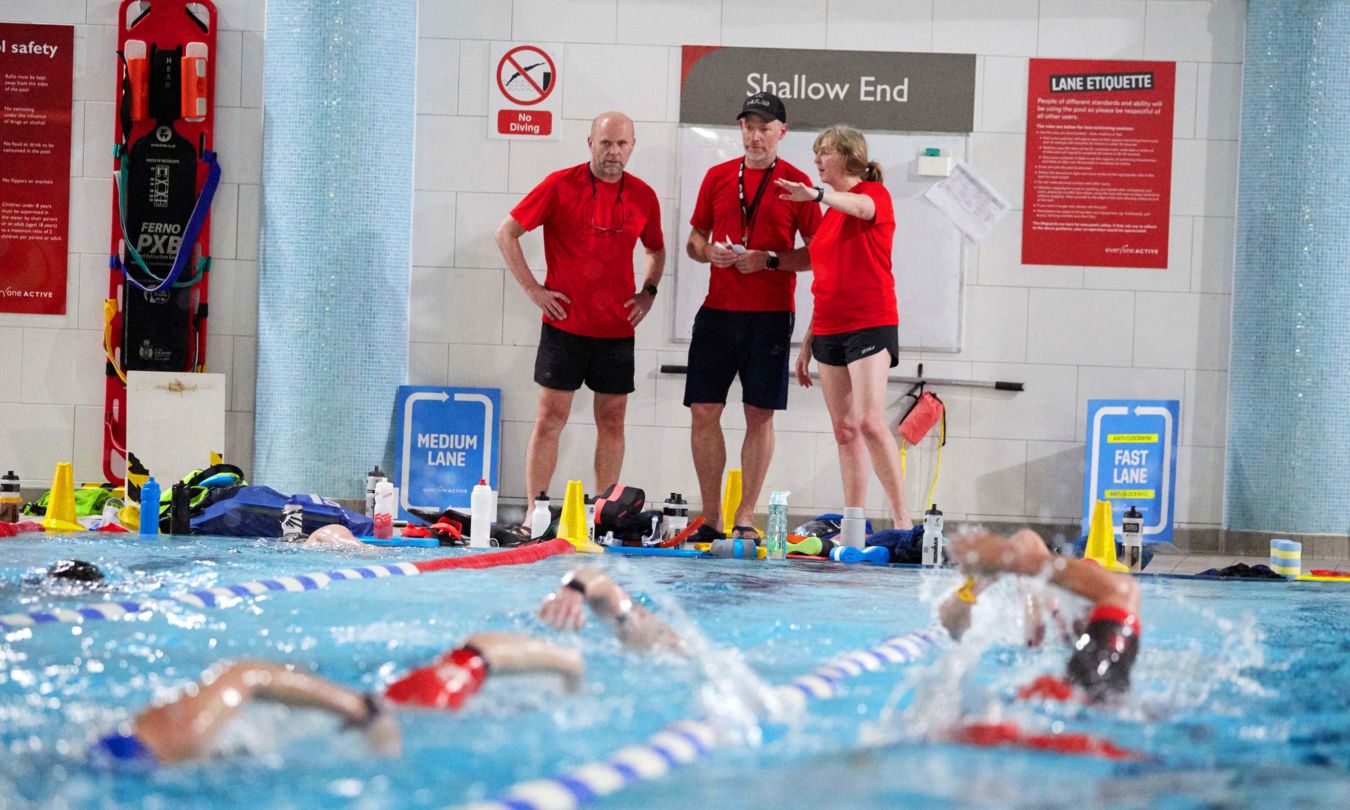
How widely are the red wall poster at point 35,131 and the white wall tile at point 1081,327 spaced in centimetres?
607

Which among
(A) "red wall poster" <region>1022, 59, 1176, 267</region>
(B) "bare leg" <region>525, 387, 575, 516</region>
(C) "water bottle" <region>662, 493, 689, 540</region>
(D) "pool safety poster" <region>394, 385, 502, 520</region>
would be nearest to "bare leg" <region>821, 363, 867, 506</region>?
(C) "water bottle" <region>662, 493, 689, 540</region>

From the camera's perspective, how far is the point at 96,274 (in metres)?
8.39

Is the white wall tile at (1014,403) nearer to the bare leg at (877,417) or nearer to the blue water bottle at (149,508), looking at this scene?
the bare leg at (877,417)

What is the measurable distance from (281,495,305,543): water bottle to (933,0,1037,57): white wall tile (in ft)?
15.5

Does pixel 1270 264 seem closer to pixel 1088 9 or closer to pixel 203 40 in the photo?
pixel 1088 9

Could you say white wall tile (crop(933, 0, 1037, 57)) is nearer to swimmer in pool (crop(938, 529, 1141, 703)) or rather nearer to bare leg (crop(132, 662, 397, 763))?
swimmer in pool (crop(938, 529, 1141, 703))

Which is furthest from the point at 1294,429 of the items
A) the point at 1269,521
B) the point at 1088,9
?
the point at 1088,9

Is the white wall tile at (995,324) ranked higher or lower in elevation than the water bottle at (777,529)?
higher

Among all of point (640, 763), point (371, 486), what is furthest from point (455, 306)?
point (640, 763)

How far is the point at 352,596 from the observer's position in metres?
4.43

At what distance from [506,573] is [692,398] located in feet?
7.25

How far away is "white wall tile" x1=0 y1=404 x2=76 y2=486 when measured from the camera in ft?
27.6

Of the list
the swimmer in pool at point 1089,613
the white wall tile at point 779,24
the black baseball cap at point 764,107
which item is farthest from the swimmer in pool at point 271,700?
the white wall tile at point 779,24

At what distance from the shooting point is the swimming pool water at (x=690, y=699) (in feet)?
7.77
